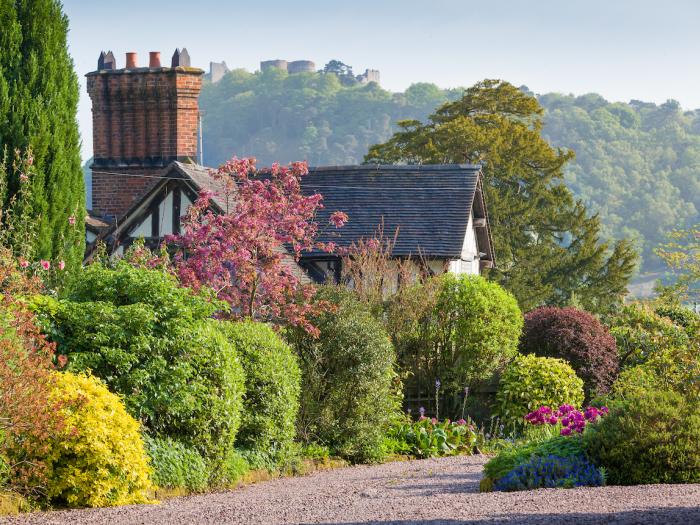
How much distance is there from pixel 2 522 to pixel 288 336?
20.7 ft

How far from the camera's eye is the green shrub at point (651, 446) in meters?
10.4

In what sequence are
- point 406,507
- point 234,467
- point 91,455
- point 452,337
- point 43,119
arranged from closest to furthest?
1. point 406,507
2. point 91,455
3. point 234,467
4. point 43,119
5. point 452,337

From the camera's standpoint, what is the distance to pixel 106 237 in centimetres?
2544

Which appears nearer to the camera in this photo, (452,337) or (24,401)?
A: (24,401)

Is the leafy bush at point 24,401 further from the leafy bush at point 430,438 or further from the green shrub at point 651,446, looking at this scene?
the leafy bush at point 430,438

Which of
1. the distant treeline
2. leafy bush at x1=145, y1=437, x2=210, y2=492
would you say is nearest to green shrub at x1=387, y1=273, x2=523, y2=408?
leafy bush at x1=145, y1=437, x2=210, y2=492

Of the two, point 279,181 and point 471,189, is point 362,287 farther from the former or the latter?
point 471,189

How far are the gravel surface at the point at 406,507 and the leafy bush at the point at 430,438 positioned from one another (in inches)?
200

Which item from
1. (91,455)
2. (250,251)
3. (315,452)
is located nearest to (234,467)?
(315,452)

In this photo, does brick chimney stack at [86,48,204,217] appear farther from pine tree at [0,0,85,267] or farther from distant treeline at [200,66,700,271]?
distant treeline at [200,66,700,271]

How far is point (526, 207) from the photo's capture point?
3862 centimetres

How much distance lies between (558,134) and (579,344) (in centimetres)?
6582

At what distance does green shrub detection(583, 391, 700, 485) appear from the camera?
10.4 m

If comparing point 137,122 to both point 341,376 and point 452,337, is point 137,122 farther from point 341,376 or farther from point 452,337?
point 341,376
